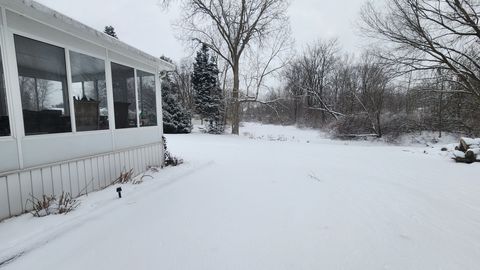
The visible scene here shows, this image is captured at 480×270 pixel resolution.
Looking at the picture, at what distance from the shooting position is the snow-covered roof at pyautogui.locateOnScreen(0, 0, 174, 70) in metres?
2.70

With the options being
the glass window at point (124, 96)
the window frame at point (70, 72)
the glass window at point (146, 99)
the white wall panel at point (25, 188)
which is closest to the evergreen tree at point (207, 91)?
the glass window at point (146, 99)

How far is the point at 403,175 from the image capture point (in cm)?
530

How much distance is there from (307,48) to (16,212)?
2826 centimetres

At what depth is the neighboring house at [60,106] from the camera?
2734mm

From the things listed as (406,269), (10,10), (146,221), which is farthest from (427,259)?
(10,10)

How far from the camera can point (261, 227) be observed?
9.20ft

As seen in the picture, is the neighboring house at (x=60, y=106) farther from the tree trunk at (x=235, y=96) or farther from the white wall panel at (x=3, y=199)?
the tree trunk at (x=235, y=96)

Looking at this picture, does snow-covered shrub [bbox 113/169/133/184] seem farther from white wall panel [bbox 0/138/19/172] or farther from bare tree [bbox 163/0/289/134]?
bare tree [bbox 163/0/289/134]

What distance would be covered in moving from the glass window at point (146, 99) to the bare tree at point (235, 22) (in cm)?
911

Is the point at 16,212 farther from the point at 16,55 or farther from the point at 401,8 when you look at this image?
the point at 401,8

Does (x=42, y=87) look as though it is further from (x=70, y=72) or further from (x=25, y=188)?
(x=25, y=188)

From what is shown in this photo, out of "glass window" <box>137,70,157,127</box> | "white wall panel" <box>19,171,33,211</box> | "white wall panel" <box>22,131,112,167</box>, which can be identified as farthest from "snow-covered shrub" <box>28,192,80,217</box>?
"glass window" <box>137,70,157,127</box>

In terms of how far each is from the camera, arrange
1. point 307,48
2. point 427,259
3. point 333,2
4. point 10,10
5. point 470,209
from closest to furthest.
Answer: point 427,259
point 10,10
point 470,209
point 333,2
point 307,48

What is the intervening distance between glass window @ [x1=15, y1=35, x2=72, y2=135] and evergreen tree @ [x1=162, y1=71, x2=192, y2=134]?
12.5 m
